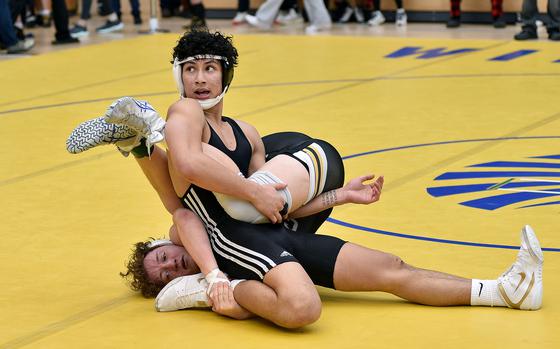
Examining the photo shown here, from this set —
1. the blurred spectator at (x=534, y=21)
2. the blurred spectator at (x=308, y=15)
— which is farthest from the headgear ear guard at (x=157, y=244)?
the blurred spectator at (x=308, y=15)

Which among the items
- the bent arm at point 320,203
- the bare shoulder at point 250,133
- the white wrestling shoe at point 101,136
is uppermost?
the white wrestling shoe at point 101,136

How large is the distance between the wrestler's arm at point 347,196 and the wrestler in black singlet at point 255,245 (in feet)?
0.61

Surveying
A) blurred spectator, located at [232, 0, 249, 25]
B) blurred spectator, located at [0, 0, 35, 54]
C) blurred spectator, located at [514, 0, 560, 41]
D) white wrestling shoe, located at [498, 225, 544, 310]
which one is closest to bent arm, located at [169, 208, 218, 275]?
white wrestling shoe, located at [498, 225, 544, 310]

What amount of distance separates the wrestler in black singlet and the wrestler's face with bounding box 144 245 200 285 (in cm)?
21

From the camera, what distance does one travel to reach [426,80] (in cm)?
1113

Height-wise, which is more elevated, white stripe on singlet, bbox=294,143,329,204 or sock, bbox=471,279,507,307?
white stripe on singlet, bbox=294,143,329,204

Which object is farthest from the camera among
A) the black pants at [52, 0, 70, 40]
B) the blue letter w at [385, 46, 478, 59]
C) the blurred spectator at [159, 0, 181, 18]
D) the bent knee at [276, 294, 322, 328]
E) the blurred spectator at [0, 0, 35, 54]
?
the blurred spectator at [159, 0, 181, 18]

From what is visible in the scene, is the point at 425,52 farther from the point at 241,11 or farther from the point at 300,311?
the point at 300,311

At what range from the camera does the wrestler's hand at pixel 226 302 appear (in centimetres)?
456

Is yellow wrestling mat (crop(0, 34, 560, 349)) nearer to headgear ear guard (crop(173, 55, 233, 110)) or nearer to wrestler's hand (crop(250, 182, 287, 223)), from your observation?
wrestler's hand (crop(250, 182, 287, 223))

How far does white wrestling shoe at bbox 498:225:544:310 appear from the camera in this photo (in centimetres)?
457

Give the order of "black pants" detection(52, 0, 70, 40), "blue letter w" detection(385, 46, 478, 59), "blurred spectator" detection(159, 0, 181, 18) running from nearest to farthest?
"blue letter w" detection(385, 46, 478, 59) → "black pants" detection(52, 0, 70, 40) → "blurred spectator" detection(159, 0, 181, 18)

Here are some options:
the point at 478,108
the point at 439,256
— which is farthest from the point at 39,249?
the point at 478,108

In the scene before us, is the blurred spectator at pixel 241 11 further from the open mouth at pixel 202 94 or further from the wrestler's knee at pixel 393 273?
the wrestler's knee at pixel 393 273
